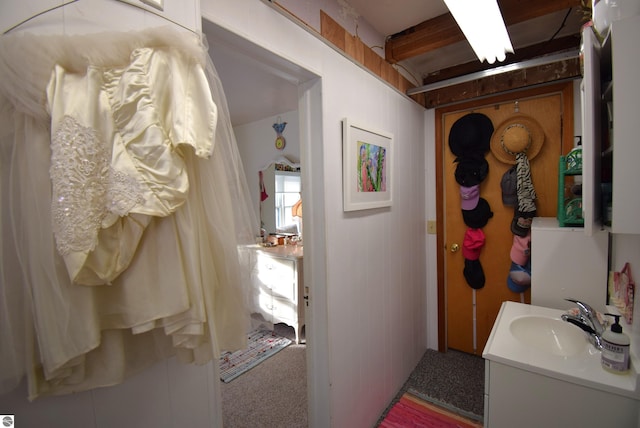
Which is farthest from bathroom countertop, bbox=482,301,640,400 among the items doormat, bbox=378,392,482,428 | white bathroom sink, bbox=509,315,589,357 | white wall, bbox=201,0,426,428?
doormat, bbox=378,392,482,428

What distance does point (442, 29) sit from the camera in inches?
67.5

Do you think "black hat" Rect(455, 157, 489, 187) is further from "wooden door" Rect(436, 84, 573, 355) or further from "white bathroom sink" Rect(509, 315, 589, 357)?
"white bathroom sink" Rect(509, 315, 589, 357)

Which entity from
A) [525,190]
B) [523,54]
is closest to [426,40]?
[523,54]

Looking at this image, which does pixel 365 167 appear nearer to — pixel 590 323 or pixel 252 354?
pixel 590 323

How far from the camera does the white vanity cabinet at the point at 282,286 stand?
8.81 feet

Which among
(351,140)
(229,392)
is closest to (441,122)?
(351,140)

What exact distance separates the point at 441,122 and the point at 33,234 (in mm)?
2627

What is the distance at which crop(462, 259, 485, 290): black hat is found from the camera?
2.32m

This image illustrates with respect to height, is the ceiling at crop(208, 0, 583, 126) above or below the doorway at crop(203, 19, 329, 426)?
above

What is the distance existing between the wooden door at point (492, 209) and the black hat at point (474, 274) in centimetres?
5

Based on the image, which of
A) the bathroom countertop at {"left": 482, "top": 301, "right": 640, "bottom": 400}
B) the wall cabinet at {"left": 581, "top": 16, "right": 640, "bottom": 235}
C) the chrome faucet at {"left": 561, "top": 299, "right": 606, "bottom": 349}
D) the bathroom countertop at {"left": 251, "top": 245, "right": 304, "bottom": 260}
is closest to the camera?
the wall cabinet at {"left": 581, "top": 16, "right": 640, "bottom": 235}

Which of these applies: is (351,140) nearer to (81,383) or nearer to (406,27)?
(406,27)

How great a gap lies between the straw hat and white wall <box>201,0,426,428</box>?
2.09ft

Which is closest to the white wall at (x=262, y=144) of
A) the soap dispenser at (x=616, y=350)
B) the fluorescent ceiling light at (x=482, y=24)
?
the fluorescent ceiling light at (x=482, y=24)
